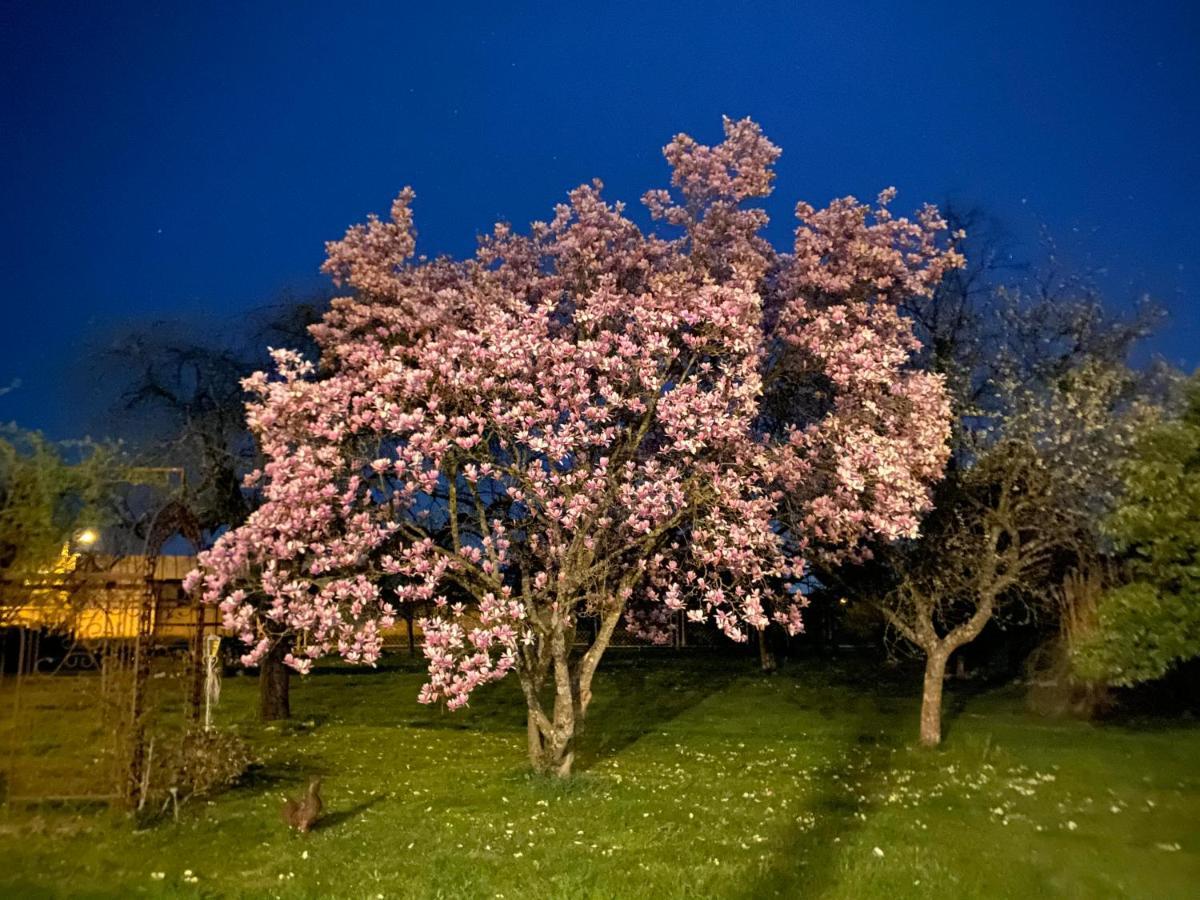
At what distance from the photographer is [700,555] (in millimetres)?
16750

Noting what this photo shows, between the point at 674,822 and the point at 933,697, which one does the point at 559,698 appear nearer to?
the point at 674,822

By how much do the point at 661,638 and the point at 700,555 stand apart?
3.65 meters

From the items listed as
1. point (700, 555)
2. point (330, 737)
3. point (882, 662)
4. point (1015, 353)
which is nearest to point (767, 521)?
point (700, 555)

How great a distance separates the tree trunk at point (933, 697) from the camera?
22.0 meters

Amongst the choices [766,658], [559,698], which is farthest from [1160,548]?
[766,658]

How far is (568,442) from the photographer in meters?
15.6

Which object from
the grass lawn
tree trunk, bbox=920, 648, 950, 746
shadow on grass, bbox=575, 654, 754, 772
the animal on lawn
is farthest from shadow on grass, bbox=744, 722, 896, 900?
the animal on lawn

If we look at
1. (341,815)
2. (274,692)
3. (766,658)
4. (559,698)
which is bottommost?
(766,658)

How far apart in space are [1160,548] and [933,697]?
9.31 meters

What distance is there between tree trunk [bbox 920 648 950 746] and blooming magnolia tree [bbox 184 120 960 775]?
17.6ft

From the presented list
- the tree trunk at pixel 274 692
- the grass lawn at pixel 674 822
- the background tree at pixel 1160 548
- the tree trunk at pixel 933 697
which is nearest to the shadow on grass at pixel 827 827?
the grass lawn at pixel 674 822

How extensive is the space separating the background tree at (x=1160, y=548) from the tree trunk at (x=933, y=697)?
726 cm

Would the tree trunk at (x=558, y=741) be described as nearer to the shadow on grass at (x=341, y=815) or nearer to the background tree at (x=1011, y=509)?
the shadow on grass at (x=341, y=815)

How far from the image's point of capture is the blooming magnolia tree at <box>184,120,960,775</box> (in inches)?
619
